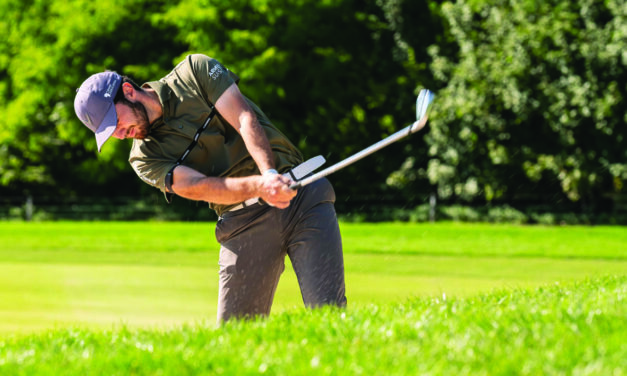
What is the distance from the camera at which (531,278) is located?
1135cm

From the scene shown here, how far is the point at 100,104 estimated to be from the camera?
4816 mm

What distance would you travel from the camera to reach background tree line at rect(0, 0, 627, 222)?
84.2 ft

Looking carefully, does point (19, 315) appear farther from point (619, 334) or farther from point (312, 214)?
point (619, 334)

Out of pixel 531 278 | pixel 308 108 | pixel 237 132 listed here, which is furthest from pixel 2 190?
pixel 237 132

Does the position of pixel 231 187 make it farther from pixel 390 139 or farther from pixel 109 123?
pixel 390 139

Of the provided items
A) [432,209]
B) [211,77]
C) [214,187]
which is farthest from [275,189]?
[432,209]

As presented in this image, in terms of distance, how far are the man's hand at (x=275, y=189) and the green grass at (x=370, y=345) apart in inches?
27.1

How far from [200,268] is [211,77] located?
8374mm

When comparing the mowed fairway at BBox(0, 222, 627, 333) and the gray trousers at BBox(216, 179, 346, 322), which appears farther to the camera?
the mowed fairway at BBox(0, 222, 627, 333)

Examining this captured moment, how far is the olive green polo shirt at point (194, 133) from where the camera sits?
16.5ft

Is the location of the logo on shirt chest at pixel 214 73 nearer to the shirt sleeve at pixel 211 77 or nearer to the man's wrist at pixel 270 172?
the shirt sleeve at pixel 211 77

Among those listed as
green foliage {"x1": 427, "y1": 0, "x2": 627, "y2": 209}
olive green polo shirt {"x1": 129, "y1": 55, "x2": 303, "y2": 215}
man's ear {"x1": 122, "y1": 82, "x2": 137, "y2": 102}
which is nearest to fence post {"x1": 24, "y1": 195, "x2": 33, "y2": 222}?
green foliage {"x1": 427, "y1": 0, "x2": 627, "y2": 209}

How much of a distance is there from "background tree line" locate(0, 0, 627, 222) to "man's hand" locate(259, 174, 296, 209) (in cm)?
2154

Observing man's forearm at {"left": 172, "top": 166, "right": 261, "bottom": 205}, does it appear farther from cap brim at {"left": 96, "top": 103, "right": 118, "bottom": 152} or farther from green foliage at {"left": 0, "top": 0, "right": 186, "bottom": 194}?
green foliage at {"left": 0, "top": 0, "right": 186, "bottom": 194}
